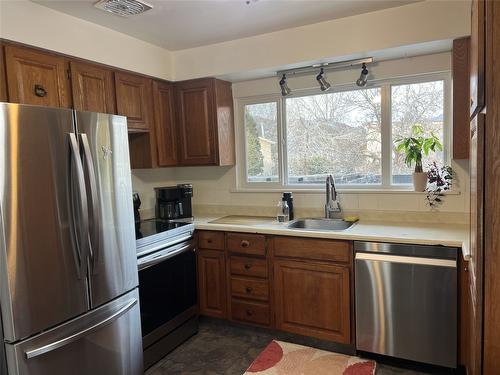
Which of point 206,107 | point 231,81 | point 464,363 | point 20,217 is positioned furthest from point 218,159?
point 464,363

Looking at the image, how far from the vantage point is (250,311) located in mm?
2846

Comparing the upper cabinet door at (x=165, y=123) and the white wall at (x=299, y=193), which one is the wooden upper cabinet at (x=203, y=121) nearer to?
the upper cabinet door at (x=165, y=123)

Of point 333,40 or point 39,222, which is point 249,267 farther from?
point 333,40

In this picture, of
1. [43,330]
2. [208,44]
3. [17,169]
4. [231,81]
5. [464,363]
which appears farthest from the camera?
[231,81]

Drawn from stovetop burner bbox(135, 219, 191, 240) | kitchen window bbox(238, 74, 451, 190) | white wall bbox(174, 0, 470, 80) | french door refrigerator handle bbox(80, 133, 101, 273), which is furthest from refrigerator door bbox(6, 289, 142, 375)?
white wall bbox(174, 0, 470, 80)

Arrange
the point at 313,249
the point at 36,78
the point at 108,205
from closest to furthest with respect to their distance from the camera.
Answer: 1. the point at 108,205
2. the point at 36,78
3. the point at 313,249

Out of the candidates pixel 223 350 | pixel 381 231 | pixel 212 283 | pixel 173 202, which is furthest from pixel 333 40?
Answer: pixel 223 350

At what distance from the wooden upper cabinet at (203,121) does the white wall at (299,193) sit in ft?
0.75

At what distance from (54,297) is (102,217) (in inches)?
17.6

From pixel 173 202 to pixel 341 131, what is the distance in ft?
5.26

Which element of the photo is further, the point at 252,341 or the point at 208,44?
the point at 208,44

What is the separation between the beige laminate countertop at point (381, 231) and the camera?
2.18 m

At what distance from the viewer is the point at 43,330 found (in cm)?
168

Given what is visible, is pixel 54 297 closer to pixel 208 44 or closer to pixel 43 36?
pixel 43 36
